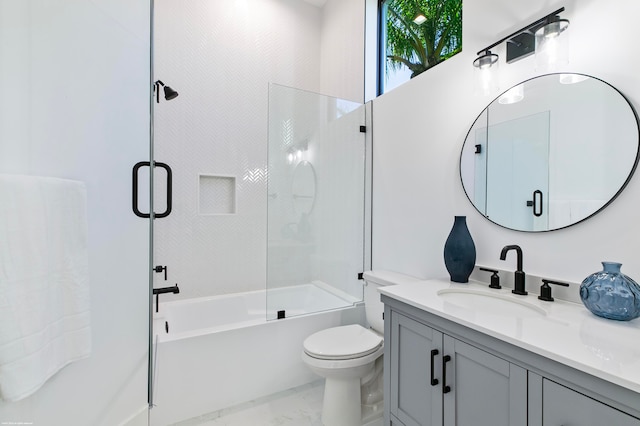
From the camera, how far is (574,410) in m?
0.74

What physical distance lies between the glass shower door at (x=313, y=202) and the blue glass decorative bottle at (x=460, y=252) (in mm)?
986

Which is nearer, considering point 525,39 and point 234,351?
point 525,39

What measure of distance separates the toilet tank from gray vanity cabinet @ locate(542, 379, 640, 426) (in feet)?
3.65

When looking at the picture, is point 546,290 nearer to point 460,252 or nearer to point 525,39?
point 460,252

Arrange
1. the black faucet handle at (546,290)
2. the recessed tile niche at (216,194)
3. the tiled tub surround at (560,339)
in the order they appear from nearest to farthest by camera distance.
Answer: the tiled tub surround at (560,339) → the black faucet handle at (546,290) → the recessed tile niche at (216,194)

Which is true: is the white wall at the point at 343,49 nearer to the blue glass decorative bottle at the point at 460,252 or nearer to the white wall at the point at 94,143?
the blue glass decorative bottle at the point at 460,252

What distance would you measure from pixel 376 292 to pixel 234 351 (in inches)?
41.5

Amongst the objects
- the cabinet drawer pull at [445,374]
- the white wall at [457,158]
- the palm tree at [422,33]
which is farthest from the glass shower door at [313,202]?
the cabinet drawer pull at [445,374]

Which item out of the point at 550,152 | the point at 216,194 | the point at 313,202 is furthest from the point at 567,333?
the point at 216,194

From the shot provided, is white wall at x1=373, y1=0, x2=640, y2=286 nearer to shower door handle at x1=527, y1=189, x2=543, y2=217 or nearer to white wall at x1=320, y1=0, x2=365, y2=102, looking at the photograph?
shower door handle at x1=527, y1=189, x2=543, y2=217

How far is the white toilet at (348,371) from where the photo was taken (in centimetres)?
160

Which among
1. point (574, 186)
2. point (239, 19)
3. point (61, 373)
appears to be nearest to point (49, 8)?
point (61, 373)

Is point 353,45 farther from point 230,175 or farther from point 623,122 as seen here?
point 623,122

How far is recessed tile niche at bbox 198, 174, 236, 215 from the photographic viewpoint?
264 centimetres
